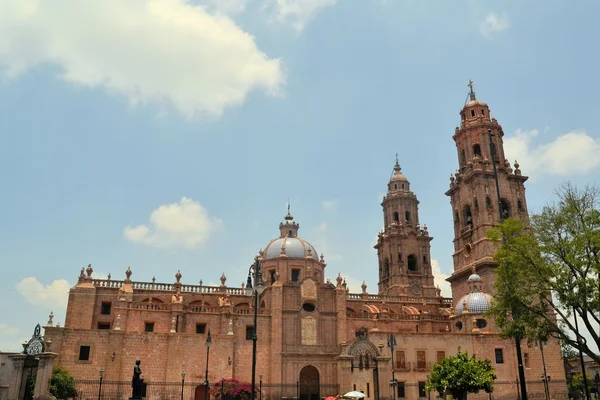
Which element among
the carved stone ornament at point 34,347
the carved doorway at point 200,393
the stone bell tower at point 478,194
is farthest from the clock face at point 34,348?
the stone bell tower at point 478,194

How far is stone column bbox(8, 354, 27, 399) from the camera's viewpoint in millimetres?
24859

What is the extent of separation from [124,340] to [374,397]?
1924 centimetres

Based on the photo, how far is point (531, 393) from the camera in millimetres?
44125

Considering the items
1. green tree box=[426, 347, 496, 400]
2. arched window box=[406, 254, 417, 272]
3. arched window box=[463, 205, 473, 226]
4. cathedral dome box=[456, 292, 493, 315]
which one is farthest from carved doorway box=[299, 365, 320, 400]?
arched window box=[406, 254, 417, 272]

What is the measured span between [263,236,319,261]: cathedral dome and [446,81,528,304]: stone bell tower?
15221 mm

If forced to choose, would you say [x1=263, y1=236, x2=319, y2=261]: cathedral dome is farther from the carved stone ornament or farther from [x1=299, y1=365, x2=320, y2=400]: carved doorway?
the carved stone ornament

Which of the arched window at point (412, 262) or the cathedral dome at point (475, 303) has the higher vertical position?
the arched window at point (412, 262)

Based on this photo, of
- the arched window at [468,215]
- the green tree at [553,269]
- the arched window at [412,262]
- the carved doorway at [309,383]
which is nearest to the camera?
the green tree at [553,269]

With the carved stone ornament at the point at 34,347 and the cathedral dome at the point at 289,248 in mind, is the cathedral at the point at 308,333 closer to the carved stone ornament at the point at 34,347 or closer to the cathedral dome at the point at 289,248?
the cathedral dome at the point at 289,248

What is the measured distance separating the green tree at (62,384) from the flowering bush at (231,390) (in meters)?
9.58

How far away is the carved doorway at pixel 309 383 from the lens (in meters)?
42.3

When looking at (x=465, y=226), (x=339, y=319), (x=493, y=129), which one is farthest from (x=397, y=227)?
(x=339, y=319)

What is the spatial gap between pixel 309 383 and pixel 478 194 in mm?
25344

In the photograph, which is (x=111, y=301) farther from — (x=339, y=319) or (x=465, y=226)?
(x=465, y=226)
